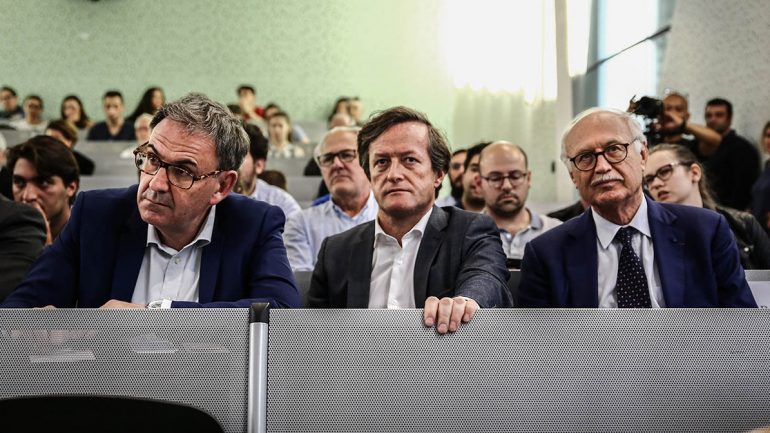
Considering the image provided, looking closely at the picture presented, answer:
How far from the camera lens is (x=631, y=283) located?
2041 millimetres

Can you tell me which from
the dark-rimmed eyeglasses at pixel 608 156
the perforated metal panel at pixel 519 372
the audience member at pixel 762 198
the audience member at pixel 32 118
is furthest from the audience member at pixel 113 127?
the perforated metal panel at pixel 519 372

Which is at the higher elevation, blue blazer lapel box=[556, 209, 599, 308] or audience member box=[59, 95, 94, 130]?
audience member box=[59, 95, 94, 130]

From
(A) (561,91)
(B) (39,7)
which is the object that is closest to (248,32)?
(B) (39,7)

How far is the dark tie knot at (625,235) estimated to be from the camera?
83.2 inches

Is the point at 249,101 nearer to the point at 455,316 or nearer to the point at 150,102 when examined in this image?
the point at 150,102

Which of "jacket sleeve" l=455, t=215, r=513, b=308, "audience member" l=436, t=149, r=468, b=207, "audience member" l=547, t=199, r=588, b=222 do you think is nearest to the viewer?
"jacket sleeve" l=455, t=215, r=513, b=308

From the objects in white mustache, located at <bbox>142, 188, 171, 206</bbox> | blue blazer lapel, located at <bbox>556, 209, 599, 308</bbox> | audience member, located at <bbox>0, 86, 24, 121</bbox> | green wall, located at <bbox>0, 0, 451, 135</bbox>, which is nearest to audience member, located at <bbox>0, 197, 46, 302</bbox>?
white mustache, located at <bbox>142, 188, 171, 206</bbox>

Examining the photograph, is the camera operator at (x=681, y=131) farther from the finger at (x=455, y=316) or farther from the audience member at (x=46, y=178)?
the finger at (x=455, y=316)

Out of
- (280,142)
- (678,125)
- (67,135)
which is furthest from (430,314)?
(280,142)

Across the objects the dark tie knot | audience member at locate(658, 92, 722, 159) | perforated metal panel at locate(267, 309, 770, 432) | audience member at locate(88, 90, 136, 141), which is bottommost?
perforated metal panel at locate(267, 309, 770, 432)

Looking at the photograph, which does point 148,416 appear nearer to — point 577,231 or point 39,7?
point 577,231

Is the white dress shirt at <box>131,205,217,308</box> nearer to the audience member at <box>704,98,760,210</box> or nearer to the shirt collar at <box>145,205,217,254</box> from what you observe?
the shirt collar at <box>145,205,217,254</box>

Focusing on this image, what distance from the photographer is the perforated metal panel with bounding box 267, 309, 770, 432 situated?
4.87ft

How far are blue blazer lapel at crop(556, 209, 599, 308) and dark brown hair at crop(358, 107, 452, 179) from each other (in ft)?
1.29
